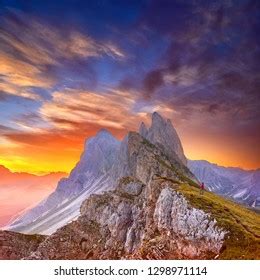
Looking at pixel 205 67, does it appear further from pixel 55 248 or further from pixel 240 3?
pixel 55 248

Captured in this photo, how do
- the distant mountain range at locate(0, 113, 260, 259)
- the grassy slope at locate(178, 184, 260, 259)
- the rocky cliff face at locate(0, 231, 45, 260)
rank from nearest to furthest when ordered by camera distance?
the grassy slope at locate(178, 184, 260, 259) → the distant mountain range at locate(0, 113, 260, 259) → the rocky cliff face at locate(0, 231, 45, 260)

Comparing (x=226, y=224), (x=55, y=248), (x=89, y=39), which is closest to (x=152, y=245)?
(x=226, y=224)

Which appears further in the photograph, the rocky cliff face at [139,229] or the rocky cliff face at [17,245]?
the rocky cliff face at [17,245]

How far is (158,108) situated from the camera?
29.2 meters

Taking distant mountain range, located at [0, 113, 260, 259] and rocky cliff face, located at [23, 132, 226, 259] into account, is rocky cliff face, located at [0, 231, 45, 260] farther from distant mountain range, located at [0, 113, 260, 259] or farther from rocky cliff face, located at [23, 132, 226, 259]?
rocky cliff face, located at [23, 132, 226, 259]

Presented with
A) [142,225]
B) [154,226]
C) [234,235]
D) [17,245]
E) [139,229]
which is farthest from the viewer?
[17,245]

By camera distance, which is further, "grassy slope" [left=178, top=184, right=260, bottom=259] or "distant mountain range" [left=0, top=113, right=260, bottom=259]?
"distant mountain range" [left=0, top=113, right=260, bottom=259]
